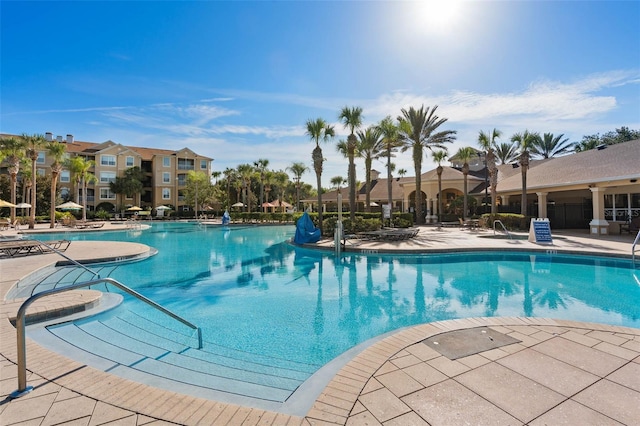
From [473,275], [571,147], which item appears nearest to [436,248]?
[473,275]

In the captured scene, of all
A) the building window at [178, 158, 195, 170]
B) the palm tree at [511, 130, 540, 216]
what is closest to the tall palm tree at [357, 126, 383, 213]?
the palm tree at [511, 130, 540, 216]

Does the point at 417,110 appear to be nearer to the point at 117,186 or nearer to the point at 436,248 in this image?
the point at 436,248

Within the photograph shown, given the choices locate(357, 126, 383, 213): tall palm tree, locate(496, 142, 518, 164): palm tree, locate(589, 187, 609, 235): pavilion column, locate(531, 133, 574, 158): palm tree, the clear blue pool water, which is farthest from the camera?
locate(531, 133, 574, 158): palm tree

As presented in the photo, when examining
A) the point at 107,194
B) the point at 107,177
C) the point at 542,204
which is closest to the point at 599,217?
the point at 542,204

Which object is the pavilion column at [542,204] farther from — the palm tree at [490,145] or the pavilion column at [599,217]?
the pavilion column at [599,217]

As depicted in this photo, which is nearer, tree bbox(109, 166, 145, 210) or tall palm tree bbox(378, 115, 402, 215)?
tall palm tree bbox(378, 115, 402, 215)

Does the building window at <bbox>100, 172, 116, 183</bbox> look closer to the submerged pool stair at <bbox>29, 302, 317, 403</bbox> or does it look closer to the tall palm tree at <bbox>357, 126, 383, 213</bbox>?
the tall palm tree at <bbox>357, 126, 383, 213</bbox>

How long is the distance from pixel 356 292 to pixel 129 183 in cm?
5119

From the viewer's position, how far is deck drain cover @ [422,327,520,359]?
387 cm

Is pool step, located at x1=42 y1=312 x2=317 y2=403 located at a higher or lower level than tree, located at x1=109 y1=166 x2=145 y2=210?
lower

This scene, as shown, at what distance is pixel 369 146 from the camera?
27.4 meters

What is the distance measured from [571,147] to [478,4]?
51.9m

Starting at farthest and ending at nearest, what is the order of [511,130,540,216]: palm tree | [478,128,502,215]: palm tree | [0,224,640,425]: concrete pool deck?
[478,128,502,215]: palm tree
[511,130,540,216]: palm tree
[0,224,640,425]: concrete pool deck

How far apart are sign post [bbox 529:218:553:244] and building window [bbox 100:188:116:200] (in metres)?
56.3
